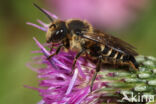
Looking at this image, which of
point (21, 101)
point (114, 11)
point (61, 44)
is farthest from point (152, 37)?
point (61, 44)

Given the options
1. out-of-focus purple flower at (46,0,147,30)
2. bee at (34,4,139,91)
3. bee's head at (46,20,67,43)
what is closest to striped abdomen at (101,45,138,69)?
bee at (34,4,139,91)

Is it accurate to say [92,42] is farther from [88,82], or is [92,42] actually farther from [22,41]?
[22,41]

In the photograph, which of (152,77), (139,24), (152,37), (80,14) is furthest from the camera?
(80,14)

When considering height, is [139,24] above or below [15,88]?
above

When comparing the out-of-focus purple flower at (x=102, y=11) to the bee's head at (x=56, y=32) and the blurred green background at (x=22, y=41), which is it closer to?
the blurred green background at (x=22, y=41)

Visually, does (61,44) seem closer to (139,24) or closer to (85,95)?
(85,95)

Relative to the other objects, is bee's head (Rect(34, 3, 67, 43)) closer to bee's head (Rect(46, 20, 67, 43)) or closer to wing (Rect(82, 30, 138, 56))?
bee's head (Rect(46, 20, 67, 43))

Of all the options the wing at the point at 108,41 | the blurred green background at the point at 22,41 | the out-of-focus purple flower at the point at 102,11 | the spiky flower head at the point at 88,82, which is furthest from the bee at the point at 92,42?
the out-of-focus purple flower at the point at 102,11
